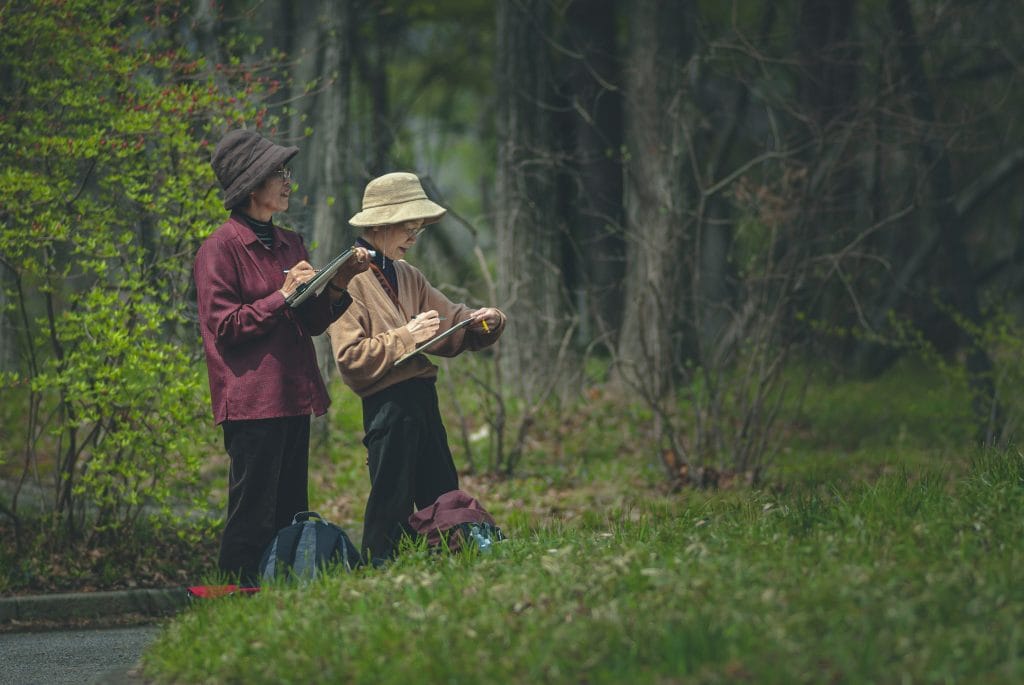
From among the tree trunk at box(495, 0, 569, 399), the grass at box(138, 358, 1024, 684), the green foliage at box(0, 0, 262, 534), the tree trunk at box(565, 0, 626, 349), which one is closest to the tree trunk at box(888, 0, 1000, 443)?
the tree trunk at box(495, 0, 569, 399)

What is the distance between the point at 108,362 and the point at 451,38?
22010mm

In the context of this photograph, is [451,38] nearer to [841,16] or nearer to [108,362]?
[841,16]

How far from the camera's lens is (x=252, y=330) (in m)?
6.45

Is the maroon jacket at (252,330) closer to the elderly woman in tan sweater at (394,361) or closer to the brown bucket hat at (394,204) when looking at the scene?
the elderly woman in tan sweater at (394,361)

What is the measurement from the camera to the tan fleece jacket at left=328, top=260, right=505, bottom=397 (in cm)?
644

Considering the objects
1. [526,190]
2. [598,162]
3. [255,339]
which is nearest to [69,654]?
[255,339]

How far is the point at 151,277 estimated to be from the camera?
8688 millimetres

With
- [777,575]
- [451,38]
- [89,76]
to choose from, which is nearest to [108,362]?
[89,76]

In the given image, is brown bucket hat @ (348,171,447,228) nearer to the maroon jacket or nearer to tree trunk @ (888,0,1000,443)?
the maroon jacket

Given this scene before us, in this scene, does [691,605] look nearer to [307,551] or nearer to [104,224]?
[307,551]

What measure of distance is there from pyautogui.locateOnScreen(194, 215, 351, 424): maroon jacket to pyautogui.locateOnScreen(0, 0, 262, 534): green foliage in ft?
5.13

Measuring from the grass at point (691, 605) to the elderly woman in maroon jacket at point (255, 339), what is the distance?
716 millimetres

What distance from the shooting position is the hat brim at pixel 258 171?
21.7ft

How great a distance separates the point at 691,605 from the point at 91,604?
4376 mm
